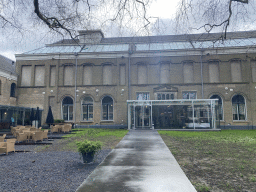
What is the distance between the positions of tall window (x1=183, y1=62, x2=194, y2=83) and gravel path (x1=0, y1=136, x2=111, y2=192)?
65.5 feet

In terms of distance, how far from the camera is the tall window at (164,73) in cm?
2488

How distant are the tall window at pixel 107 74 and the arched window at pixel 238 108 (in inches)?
609

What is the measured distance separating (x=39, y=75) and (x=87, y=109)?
26.4ft

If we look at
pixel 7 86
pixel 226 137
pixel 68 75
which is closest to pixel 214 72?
pixel 226 137

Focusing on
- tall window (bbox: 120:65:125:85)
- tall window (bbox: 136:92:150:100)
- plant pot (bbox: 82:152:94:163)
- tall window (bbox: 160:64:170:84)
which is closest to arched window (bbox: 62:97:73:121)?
tall window (bbox: 120:65:125:85)

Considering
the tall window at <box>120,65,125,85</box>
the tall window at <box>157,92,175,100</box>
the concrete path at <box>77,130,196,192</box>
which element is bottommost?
the concrete path at <box>77,130,196,192</box>

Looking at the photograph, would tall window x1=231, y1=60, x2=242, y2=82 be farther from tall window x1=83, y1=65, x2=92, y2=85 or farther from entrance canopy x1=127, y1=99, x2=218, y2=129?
tall window x1=83, y1=65, x2=92, y2=85

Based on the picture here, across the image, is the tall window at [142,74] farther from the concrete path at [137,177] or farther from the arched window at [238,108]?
the concrete path at [137,177]

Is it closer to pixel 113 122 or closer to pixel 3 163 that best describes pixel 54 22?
pixel 3 163

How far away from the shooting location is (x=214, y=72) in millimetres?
24359

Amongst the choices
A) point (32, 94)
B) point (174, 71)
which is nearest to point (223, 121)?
point (174, 71)

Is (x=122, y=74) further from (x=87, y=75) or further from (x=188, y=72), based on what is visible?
(x=188, y=72)

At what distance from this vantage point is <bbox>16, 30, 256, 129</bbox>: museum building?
925 inches

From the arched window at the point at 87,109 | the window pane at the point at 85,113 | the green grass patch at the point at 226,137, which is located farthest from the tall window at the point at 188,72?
the window pane at the point at 85,113
